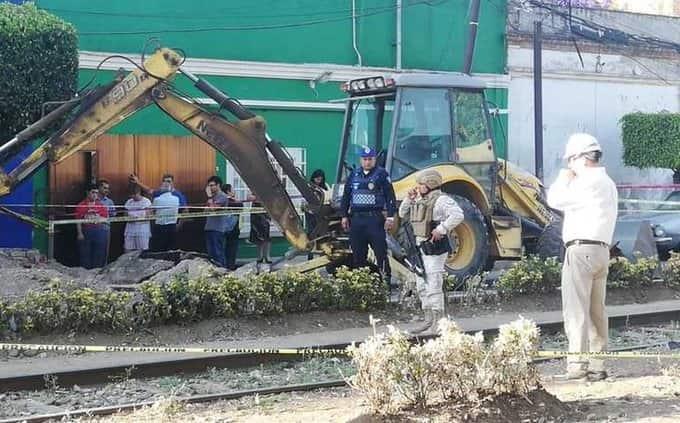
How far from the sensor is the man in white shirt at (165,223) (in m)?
16.1

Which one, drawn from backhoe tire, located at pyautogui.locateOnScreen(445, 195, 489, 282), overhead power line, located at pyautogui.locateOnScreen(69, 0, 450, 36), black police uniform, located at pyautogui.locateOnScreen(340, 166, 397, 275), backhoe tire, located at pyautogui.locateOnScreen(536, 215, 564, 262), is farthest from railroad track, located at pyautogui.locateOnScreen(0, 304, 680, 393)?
overhead power line, located at pyautogui.locateOnScreen(69, 0, 450, 36)

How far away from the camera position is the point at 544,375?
880 cm

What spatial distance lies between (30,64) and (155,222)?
3218 mm

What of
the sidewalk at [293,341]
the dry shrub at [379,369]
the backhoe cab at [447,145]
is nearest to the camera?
the dry shrub at [379,369]

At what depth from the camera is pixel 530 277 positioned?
41.2ft

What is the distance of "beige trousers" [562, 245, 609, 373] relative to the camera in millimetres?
7977

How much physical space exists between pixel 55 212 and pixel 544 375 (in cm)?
1065

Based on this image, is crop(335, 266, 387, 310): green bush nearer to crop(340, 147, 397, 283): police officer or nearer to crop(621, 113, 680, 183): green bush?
crop(340, 147, 397, 283): police officer

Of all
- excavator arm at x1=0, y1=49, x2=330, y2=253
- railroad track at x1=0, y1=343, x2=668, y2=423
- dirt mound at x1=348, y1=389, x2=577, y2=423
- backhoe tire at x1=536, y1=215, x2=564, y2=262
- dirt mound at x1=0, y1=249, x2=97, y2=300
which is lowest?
railroad track at x1=0, y1=343, x2=668, y2=423

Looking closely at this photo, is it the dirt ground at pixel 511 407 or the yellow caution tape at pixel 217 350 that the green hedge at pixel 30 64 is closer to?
the yellow caution tape at pixel 217 350

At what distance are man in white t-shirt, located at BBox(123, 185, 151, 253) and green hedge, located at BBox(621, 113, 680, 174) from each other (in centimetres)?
1321

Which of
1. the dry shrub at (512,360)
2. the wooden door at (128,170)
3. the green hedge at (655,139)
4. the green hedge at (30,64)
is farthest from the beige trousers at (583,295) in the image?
the green hedge at (655,139)

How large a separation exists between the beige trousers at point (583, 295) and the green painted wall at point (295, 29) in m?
12.7

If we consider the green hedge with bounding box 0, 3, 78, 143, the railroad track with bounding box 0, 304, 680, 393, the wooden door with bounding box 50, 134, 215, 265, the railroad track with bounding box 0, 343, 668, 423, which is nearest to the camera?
the railroad track with bounding box 0, 343, 668, 423
